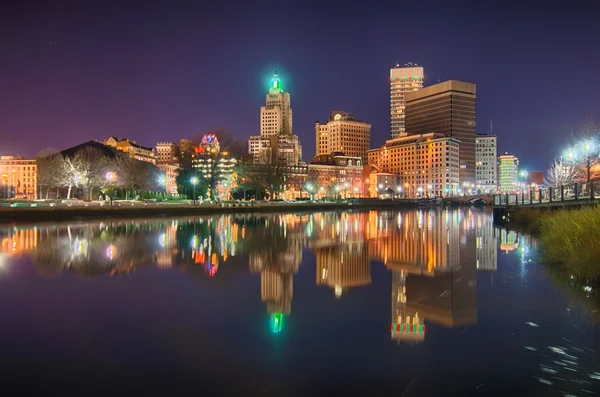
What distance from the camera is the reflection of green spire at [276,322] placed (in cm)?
783

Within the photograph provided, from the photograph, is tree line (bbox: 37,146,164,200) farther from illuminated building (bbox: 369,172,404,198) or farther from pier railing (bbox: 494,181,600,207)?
illuminated building (bbox: 369,172,404,198)

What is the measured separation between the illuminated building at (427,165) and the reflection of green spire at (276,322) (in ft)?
561

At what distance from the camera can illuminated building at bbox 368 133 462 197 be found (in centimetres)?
17562

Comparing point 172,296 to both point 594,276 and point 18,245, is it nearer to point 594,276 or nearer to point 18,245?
point 594,276

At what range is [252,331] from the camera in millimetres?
7676

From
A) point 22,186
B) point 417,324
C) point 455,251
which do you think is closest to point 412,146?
point 22,186

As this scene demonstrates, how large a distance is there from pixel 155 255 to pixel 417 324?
12332 millimetres

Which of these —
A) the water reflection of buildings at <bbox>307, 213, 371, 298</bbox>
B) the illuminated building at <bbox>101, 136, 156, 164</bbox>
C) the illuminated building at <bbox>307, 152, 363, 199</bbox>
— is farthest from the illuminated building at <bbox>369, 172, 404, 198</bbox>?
Result: the water reflection of buildings at <bbox>307, 213, 371, 298</bbox>

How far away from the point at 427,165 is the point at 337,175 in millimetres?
37330

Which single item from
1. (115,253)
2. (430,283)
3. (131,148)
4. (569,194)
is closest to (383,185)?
(131,148)

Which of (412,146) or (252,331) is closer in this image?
(252,331)

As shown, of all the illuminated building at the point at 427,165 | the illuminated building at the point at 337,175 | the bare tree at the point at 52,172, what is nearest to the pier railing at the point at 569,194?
the bare tree at the point at 52,172

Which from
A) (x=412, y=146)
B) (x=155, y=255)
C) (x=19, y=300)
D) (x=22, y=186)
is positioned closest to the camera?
(x=19, y=300)

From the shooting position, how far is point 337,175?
17188cm
